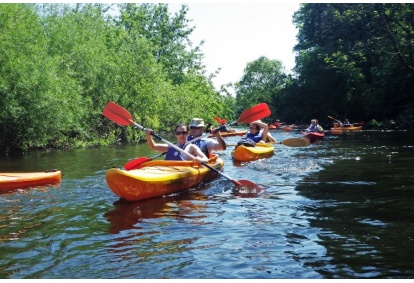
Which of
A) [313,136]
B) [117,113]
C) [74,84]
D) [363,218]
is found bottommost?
[363,218]

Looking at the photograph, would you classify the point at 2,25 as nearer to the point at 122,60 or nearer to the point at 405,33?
the point at 122,60

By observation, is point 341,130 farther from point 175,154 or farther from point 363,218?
point 363,218

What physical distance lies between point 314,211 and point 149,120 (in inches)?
780

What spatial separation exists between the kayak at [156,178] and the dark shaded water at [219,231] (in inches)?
6.2

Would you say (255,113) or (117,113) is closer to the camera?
(117,113)

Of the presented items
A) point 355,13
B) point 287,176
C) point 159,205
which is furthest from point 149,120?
point 159,205

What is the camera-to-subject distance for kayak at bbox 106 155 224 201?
7.11 metres

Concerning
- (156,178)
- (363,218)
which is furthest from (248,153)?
(363,218)

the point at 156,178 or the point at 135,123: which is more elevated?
the point at 135,123

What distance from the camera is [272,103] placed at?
190ft

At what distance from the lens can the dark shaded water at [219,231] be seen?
4.27 metres

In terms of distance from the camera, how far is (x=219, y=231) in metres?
5.55

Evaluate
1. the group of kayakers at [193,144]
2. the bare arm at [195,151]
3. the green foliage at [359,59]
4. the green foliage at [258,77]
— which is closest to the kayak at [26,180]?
the group of kayakers at [193,144]

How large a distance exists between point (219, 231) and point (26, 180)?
4721 millimetres
